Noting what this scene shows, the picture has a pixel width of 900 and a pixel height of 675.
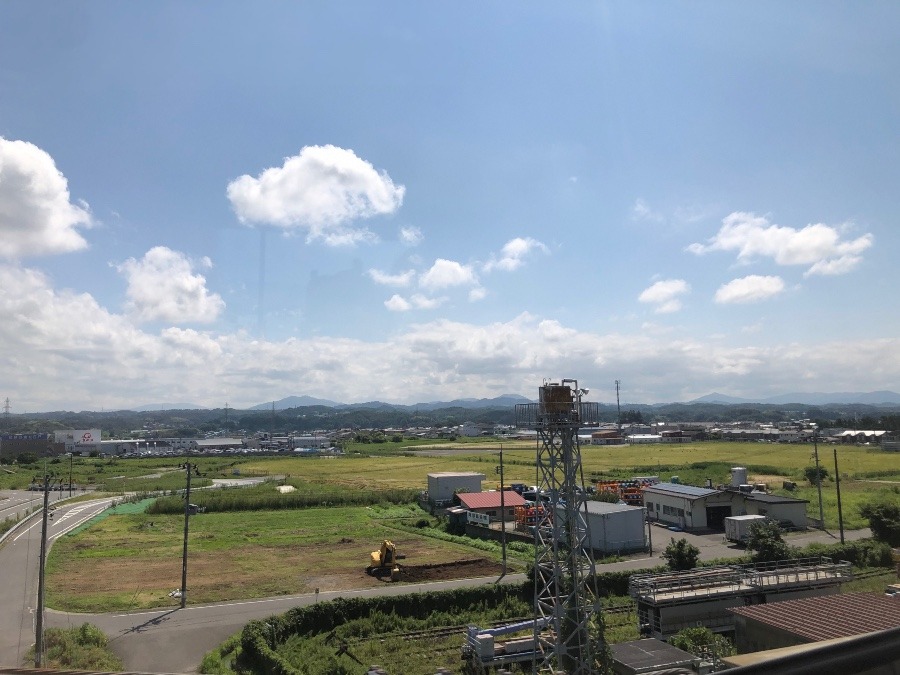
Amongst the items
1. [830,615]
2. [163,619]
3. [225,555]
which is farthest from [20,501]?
[830,615]

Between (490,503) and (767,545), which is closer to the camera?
(767,545)

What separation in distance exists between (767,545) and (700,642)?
9652 millimetres

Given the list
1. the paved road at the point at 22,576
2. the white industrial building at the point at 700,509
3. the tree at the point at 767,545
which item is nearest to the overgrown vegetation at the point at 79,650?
the paved road at the point at 22,576

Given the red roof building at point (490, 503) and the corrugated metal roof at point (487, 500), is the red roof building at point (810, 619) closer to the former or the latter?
the red roof building at point (490, 503)

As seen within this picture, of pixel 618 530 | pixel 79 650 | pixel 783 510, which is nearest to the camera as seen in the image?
pixel 79 650

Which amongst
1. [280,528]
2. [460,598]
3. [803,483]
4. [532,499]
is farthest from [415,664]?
[803,483]

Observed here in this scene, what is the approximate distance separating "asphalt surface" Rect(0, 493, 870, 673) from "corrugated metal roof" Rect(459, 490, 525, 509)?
34.3 feet

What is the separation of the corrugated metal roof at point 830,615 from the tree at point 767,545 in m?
7.97

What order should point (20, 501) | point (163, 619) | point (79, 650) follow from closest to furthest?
point (79, 650) → point (163, 619) → point (20, 501)

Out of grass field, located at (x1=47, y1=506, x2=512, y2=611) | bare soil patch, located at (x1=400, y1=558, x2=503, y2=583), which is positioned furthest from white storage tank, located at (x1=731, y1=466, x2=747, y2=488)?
bare soil patch, located at (x1=400, y1=558, x2=503, y2=583)

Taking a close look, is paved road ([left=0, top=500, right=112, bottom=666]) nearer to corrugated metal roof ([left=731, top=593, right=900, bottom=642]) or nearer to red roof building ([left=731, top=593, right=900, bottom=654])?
red roof building ([left=731, top=593, right=900, bottom=654])

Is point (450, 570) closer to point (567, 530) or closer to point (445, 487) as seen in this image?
point (567, 530)

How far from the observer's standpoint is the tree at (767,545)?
23141 mm

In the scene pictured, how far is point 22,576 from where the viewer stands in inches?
1009
